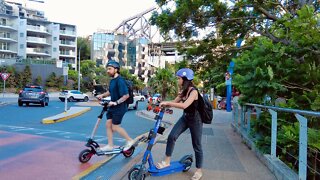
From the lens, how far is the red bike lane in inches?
205

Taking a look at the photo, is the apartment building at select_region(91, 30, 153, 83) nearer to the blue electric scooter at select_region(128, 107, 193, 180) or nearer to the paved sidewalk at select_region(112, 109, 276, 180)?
the paved sidewalk at select_region(112, 109, 276, 180)

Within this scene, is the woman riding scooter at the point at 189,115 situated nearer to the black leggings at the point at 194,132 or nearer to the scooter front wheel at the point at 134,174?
the black leggings at the point at 194,132

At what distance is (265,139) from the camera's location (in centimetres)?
689

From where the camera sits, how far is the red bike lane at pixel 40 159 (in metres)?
5.21

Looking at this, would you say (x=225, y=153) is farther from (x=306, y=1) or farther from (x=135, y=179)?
(x=306, y=1)

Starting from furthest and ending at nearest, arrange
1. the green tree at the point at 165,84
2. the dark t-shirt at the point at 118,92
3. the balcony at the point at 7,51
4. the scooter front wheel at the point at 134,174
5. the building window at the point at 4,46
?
1. the building window at the point at 4,46
2. the balcony at the point at 7,51
3. the green tree at the point at 165,84
4. the dark t-shirt at the point at 118,92
5. the scooter front wheel at the point at 134,174

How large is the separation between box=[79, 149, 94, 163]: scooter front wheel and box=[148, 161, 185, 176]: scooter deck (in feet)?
5.47

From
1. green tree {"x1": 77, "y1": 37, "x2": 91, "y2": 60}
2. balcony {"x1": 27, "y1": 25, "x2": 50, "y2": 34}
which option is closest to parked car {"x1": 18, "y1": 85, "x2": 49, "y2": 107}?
balcony {"x1": 27, "y1": 25, "x2": 50, "y2": 34}

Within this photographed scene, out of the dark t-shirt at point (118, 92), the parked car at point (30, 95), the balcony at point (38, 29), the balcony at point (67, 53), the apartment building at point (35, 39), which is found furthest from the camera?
the balcony at point (67, 53)

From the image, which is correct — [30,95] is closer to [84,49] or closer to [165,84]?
[165,84]

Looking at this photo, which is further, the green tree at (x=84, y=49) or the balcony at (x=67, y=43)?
the green tree at (x=84, y=49)

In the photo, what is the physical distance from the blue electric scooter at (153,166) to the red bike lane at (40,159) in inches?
43.5

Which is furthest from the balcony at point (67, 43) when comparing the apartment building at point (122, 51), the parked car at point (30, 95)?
the parked car at point (30, 95)

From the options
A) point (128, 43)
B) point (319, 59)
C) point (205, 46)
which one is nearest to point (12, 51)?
point (128, 43)
